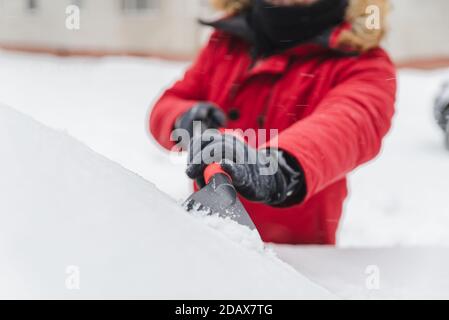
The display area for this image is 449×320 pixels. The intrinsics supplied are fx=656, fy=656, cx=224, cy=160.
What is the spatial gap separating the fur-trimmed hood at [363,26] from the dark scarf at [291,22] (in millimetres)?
25

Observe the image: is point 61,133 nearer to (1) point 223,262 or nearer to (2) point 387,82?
(1) point 223,262

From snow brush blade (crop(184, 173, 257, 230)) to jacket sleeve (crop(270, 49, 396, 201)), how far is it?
172 mm

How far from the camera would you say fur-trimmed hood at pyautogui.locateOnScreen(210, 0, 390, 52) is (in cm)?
117

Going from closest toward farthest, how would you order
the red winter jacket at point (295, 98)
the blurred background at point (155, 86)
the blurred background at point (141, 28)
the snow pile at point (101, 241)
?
the snow pile at point (101, 241)
the red winter jacket at point (295, 98)
the blurred background at point (155, 86)
the blurred background at point (141, 28)

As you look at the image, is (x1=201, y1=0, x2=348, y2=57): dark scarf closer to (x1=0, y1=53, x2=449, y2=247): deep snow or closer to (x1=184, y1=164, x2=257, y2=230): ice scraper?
(x1=0, y1=53, x2=449, y2=247): deep snow

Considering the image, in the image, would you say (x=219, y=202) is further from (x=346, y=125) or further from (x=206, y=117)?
(x=206, y=117)

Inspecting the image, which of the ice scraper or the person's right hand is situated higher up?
the person's right hand

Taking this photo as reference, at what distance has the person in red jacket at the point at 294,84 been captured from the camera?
108 centimetres

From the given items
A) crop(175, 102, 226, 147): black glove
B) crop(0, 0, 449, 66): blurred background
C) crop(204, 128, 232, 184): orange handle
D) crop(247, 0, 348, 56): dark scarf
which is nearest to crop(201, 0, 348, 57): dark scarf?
crop(247, 0, 348, 56): dark scarf

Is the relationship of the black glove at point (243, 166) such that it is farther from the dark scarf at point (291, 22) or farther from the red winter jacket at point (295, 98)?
the dark scarf at point (291, 22)

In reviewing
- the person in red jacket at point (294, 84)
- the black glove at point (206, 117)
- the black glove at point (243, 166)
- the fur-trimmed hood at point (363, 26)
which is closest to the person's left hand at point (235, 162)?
the black glove at point (243, 166)

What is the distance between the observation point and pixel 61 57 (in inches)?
263
